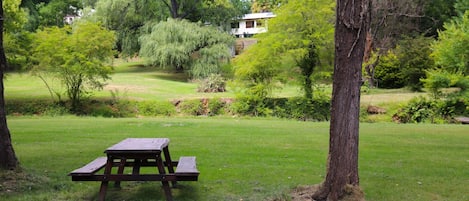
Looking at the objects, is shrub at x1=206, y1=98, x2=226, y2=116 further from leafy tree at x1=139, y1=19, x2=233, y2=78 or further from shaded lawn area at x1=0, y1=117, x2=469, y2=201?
leafy tree at x1=139, y1=19, x2=233, y2=78

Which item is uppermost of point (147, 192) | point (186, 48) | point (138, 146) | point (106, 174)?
point (186, 48)

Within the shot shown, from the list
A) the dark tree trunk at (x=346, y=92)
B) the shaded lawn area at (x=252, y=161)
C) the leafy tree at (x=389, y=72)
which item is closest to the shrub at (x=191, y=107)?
the shaded lawn area at (x=252, y=161)

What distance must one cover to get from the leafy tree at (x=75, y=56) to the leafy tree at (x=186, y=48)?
371 inches

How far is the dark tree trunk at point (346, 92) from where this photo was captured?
5.29m

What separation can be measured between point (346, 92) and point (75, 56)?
1971cm

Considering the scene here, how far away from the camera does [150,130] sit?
1419 cm

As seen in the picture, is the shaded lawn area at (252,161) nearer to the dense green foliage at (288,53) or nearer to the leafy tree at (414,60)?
the dense green foliage at (288,53)

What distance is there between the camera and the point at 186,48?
33438 mm

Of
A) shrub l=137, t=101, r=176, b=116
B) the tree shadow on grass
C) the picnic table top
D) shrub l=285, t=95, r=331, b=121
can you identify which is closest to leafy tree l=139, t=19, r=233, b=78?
shrub l=137, t=101, r=176, b=116

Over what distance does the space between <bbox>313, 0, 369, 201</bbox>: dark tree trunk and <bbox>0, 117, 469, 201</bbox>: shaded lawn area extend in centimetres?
82

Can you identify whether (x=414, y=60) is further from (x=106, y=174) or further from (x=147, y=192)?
(x=106, y=174)

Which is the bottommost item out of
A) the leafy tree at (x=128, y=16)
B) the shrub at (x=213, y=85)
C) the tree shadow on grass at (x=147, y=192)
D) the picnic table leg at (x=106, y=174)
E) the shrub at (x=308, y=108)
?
the shrub at (x=308, y=108)

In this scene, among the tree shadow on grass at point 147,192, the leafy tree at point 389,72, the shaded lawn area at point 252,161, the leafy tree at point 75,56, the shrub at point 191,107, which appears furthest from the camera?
the leafy tree at point 389,72

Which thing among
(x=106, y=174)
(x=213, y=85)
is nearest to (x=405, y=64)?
(x=213, y=85)
